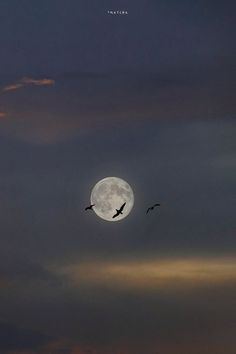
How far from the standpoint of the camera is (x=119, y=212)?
153m

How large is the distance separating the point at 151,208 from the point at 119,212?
1368 centimetres

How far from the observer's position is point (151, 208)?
14100 centimetres

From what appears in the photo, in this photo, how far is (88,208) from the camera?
142625 mm

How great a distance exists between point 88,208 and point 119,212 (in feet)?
40.1

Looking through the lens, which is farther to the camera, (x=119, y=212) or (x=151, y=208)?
(x=119, y=212)

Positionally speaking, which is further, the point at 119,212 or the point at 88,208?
the point at 119,212
